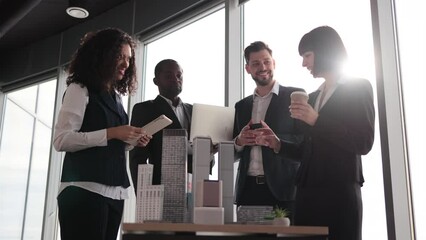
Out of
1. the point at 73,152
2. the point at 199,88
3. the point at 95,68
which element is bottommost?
the point at 73,152

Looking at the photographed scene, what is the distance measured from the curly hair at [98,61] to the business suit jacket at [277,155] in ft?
2.13

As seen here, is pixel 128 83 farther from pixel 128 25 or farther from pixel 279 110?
pixel 128 25

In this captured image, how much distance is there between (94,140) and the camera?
1721 mm

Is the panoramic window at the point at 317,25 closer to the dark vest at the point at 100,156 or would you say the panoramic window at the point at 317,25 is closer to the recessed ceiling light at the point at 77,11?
the dark vest at the point at 100,156

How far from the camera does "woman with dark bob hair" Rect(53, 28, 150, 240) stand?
169 centimetres

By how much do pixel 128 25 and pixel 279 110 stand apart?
3.05 m

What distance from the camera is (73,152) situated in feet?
5.85

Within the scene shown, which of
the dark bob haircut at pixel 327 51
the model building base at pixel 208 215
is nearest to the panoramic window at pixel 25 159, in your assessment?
the dark bob haircut at pixel 327 51

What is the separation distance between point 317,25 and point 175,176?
2092mm

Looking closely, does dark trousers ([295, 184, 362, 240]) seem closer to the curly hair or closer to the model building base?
the model building base

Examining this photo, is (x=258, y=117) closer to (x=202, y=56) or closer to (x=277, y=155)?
(x=277, y=155)

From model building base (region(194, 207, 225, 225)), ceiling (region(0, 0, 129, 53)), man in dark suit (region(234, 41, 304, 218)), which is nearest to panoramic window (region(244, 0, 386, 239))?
man in dark suit (region(234, 41, 304, 218))

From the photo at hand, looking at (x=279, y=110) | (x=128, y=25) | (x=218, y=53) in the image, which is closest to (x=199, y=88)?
(x=218, y=53)

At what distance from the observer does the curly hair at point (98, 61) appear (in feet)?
6.16
